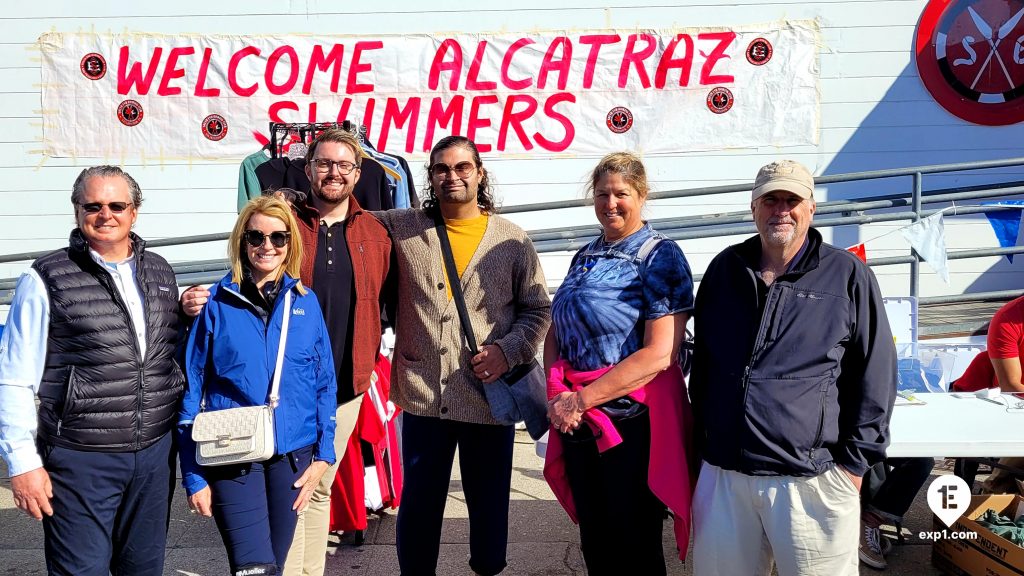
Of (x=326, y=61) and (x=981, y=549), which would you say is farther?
(x=326, y=61)

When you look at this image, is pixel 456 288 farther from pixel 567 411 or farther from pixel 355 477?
pixel 355 477

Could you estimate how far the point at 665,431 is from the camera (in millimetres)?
2672

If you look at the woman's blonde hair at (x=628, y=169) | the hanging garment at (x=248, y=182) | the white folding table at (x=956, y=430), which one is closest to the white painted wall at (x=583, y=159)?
the hanging garment at (x=248, y=182)

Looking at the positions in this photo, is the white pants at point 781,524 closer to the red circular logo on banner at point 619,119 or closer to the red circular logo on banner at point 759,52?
the red circular logo on banner at point 619,119

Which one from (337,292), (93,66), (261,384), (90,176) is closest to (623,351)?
(337,292)

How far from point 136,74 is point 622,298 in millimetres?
5902

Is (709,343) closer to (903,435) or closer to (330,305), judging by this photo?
(903,435)

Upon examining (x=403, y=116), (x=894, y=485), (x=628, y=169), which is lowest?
(x=894, y=485)

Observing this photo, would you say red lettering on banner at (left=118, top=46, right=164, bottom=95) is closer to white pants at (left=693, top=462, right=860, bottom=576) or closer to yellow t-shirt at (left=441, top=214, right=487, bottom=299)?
yellow t-shirt at (left=441, top=214, right=487, bottom=299)

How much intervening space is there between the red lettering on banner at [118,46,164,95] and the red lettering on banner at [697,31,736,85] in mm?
4575

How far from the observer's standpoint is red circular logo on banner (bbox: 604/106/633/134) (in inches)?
276

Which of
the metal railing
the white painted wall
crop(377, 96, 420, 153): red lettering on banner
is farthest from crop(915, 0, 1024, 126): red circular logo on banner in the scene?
crop(377, 96, 420, 153): red lettering on banner

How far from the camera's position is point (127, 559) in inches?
101

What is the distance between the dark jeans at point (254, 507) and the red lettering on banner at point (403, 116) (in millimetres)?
4779
